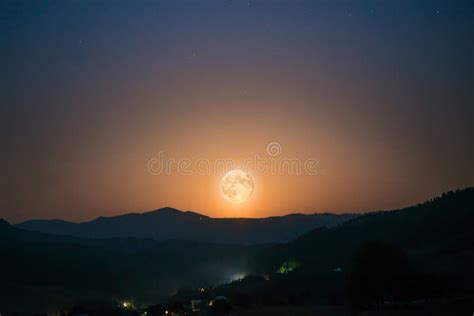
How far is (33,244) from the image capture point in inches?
7859

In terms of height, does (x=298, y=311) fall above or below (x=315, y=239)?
below

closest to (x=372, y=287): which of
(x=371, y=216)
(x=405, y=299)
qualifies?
(x=405, y=299)

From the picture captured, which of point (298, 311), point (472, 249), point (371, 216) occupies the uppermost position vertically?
point (371, 216)

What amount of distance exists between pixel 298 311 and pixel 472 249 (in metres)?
45.0

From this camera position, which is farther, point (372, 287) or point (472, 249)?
point (472, 249)

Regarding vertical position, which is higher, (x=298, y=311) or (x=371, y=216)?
(x=371, y=216)

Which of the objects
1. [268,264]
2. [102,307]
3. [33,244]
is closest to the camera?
[102,307]

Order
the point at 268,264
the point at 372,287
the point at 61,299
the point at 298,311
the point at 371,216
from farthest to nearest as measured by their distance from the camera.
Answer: the point at 371,216 → the point at 268,264 → the point at 61,299 → the point at 298,311 → the point at 372,287

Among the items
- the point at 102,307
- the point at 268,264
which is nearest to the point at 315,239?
the point at 268,264

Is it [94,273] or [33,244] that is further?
[33,244]

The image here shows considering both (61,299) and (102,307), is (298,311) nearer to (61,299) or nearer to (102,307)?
(102,307)

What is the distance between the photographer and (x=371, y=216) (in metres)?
167

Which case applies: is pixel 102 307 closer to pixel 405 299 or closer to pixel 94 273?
pixel 405 299

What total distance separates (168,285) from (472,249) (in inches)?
3794
